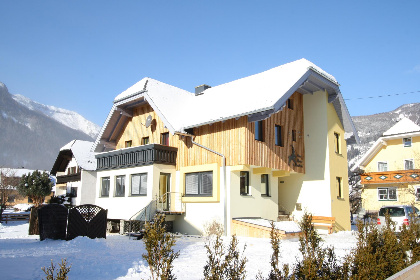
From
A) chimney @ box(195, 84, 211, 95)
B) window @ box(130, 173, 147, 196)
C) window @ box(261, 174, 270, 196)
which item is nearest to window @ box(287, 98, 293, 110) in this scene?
window @ box(261, 174, 270, 196)

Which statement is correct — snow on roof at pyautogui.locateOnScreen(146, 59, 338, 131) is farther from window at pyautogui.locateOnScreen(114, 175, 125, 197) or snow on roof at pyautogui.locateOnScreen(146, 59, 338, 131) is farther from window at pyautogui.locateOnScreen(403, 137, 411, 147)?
window at pyautogui.locateOnScreen(403, 137, 411, 147)

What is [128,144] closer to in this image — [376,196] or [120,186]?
[120,186]

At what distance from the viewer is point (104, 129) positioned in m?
26.2

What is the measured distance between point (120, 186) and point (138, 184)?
2165 millimetres

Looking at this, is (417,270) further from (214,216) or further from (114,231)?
(114,231)

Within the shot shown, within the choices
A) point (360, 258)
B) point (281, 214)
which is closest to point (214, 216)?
point (281, 214)

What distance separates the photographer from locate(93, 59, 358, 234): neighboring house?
64.1 ft

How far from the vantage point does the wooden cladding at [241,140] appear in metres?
19.3

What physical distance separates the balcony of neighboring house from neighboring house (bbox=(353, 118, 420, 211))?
22969 mm

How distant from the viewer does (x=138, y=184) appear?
22516 mm

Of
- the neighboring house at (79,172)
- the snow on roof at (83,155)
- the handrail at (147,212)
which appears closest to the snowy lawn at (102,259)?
the handrail at (147,212)

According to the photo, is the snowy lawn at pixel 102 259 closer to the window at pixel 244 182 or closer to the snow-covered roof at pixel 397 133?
the window at pixel 244 182

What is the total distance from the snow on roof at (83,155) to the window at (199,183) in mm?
20333

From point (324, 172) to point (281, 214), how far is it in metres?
3.84
